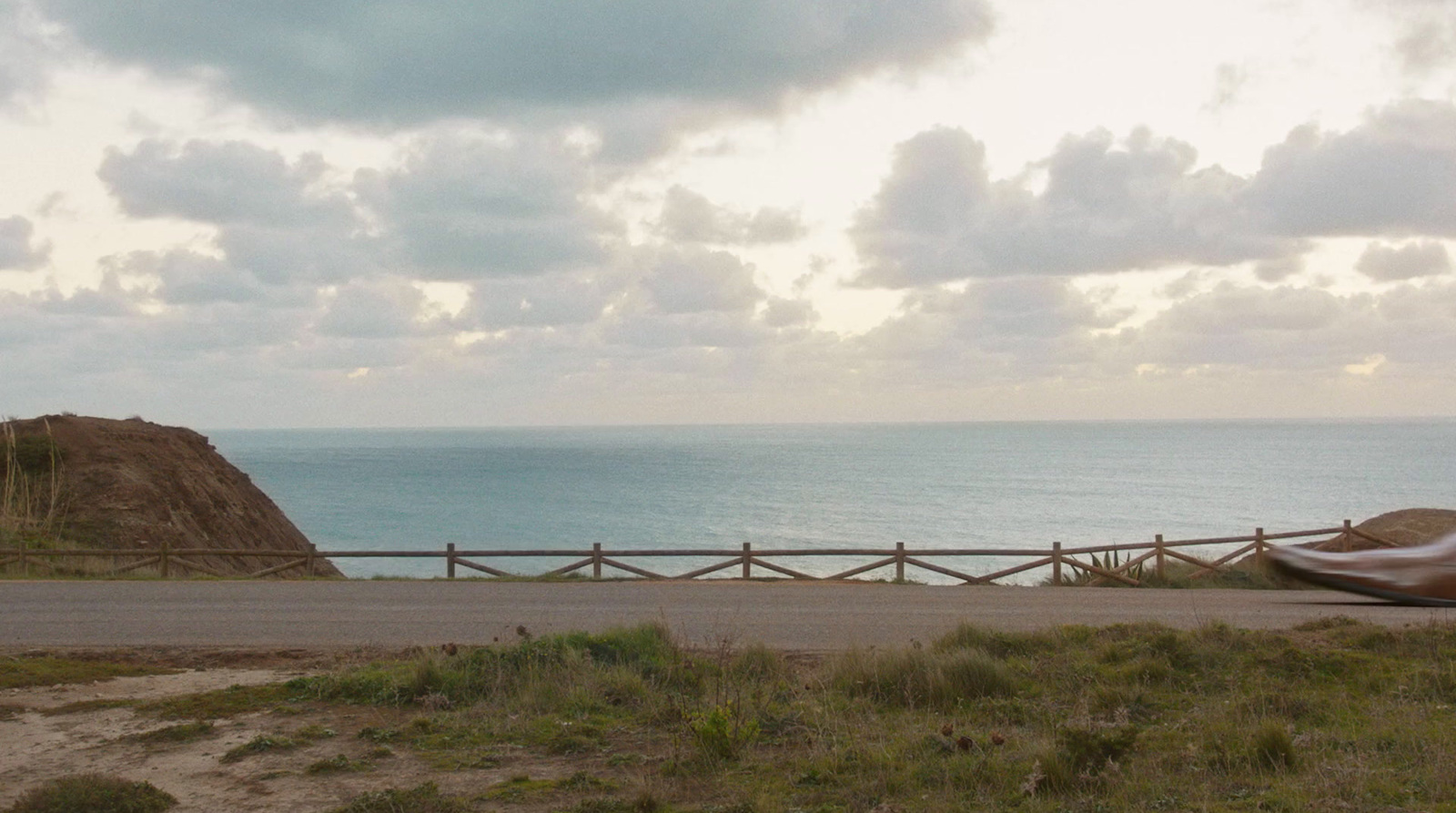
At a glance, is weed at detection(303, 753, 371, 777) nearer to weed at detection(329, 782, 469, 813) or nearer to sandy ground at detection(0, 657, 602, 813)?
sandy ground at detection(0, 657, 602, 813)

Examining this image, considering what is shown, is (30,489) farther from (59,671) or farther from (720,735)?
(720,735)

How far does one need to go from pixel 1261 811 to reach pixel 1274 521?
7979 centimetres

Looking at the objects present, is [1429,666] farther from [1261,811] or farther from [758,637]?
[758,637]

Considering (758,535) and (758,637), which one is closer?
(758,637)

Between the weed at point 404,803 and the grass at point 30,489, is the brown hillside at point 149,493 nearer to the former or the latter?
the grass at point 30,489

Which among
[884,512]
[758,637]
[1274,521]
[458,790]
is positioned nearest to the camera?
[458,790]

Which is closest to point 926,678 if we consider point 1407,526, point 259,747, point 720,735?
point 720,735

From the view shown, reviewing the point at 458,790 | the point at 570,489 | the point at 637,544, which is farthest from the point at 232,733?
the point at 570,489

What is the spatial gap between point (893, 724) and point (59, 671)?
8.73m

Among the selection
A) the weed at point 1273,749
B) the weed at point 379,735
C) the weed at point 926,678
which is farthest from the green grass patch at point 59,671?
the weed at point 1273,749

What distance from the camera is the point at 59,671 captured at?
1189 cm

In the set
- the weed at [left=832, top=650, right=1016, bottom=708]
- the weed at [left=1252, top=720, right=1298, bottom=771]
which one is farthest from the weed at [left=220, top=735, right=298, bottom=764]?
the weed at [left=1252, top=720, right=1298, bottom=771]

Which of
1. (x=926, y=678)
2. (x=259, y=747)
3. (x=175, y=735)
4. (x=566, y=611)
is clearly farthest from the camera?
(x=566, y=611)

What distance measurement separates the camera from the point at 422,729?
9.17m
